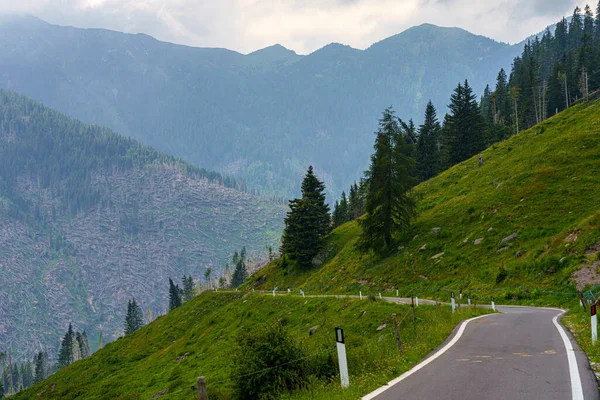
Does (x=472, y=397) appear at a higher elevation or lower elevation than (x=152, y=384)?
higher

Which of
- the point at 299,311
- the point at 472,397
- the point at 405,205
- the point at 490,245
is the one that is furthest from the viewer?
the point at 405,205

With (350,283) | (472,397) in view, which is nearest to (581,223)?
(350,283)

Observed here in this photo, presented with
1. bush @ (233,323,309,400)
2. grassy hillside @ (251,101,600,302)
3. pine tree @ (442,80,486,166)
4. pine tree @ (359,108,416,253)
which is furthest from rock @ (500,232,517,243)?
pine tree @ (442,80,486,166)

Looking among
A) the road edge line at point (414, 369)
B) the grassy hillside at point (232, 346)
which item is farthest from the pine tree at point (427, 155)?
the road edge line at point (414, 369)

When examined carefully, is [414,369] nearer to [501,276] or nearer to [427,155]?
[501,276]

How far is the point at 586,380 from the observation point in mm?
8688

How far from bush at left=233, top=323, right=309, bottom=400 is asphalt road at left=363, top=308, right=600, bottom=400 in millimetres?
3429

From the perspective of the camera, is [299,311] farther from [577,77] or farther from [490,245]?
[577,77]

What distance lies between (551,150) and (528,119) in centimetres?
6499

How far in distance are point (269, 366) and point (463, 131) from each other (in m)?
77.0

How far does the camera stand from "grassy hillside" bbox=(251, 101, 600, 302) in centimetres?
2972

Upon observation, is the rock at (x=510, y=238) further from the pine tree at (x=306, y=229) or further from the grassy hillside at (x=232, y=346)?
the pine tree at (x=306, y=229)

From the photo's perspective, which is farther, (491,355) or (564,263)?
(564,263)

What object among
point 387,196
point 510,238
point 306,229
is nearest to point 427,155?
point 306,229
